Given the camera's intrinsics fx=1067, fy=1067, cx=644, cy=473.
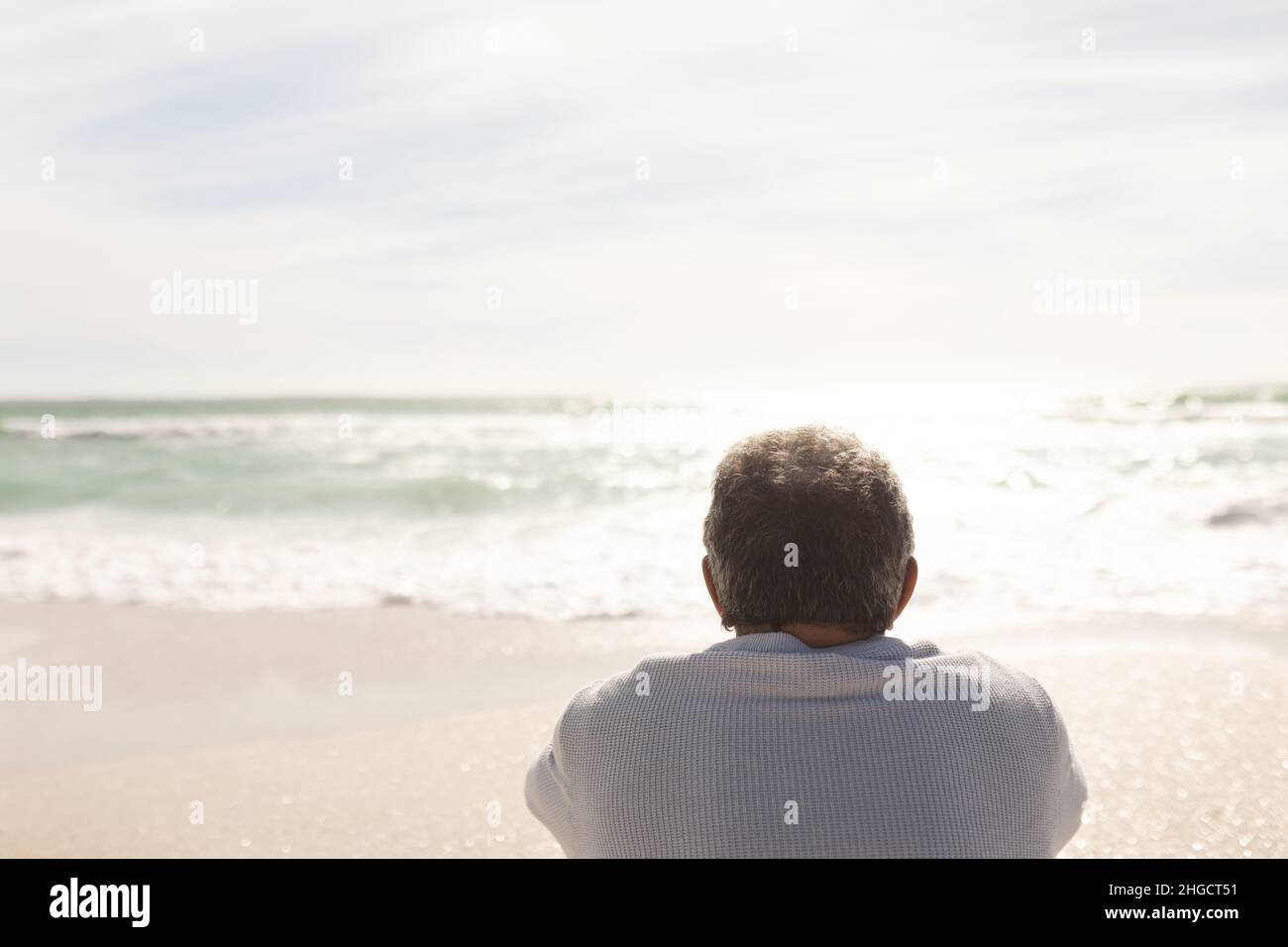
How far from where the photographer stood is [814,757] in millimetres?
1354

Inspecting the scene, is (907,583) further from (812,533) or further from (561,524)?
(561,524)

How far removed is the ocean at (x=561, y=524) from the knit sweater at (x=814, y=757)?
47cm

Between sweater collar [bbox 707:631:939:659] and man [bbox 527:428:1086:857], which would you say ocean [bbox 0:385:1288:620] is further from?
sweater collar [bbox 707:631:939:659]

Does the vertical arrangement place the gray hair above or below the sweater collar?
above

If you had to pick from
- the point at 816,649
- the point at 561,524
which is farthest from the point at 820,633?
the point at 561,524

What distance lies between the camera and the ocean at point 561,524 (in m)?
7.13

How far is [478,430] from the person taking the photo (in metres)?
27.1

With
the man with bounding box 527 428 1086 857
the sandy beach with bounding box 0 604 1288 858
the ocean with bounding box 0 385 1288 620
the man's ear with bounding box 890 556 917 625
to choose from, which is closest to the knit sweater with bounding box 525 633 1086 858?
the man with bounding box 527 428 1086 857

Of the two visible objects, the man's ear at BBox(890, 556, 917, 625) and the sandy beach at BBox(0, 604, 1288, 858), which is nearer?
the man's ear at BBox(890, 556, 917, 625)

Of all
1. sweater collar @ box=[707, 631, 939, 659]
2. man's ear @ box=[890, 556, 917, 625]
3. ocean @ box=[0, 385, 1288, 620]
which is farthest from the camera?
ocean @ box=[0, 385, 1288, 620]

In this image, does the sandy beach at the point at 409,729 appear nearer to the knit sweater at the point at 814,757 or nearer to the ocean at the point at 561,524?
the ocean at the point at 561,524

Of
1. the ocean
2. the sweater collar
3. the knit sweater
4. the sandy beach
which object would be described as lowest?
the sandy beach

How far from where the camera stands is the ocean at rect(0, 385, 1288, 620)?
7129 millimetres
